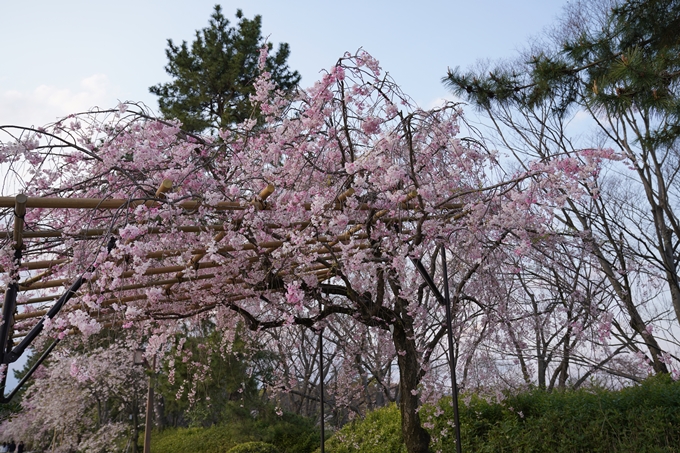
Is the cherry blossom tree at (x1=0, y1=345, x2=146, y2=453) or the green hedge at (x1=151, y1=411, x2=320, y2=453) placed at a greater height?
the cherry blossom tree at (x1=0, y1=345, x2=146, y2=453)

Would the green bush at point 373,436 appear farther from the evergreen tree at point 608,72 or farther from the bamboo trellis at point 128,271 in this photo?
the evergreen tree at point 608,72

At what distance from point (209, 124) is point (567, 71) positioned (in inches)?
228

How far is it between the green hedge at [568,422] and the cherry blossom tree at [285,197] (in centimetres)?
96

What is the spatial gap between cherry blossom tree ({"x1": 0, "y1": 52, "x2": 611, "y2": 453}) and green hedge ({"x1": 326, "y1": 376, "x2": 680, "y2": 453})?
96 cm

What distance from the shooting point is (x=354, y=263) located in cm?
414

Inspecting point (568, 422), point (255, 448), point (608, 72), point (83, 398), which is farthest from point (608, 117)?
point (83, 398)

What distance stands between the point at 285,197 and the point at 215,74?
22.1ft

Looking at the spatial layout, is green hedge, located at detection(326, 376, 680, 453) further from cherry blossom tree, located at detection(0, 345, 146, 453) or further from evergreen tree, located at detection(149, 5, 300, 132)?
evergreen tree, located at detection(149, 5, 300, 132)

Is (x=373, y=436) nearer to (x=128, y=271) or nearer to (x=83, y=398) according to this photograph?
(x=128, y=271)

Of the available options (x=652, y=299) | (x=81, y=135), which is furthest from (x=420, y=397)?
(x=652, y=299)

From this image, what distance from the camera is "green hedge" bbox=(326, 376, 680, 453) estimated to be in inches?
195

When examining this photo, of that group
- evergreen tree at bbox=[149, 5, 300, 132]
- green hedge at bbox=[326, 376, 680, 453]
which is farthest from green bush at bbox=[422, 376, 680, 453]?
evergreen tree at bbox=[149, 5, 300, 132]

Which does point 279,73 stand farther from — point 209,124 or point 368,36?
point 368,36

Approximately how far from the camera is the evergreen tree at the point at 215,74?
376 inches
